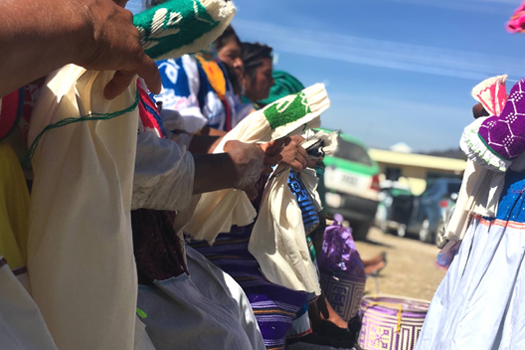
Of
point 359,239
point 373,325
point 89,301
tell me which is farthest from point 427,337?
point 359,239

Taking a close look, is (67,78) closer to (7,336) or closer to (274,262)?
(7,336)

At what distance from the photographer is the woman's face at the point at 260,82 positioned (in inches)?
164

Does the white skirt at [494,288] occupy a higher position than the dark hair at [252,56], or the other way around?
the dark hair at [252,56]

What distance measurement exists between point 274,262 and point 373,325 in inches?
52.3

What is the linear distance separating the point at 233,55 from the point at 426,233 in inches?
348

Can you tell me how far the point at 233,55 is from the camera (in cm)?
416

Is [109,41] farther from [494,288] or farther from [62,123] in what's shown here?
[494,288]

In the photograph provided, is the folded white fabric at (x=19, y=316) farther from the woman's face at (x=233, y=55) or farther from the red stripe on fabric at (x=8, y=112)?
the woman's face at (x=233, y=55)

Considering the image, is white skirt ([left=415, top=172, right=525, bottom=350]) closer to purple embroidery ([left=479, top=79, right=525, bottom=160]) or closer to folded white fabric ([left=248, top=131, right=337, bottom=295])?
purple embroidery ([left=479, top=79, right=525, bottom=160])

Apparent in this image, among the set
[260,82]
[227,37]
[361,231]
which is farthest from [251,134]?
[361,231]

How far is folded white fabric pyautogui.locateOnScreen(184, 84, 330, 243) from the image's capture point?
87.0 inches

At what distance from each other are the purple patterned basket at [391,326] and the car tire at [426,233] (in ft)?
28.2

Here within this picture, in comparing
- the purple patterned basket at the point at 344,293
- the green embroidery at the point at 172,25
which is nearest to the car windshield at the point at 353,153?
the purple patterned basket at the point at 344,293

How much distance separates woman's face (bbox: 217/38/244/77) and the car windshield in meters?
7.56
